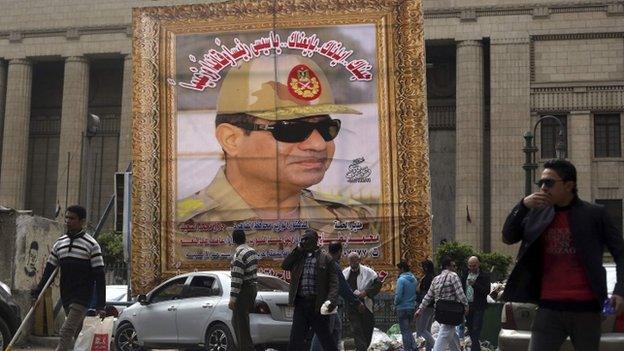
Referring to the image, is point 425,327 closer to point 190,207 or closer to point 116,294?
point 190,207

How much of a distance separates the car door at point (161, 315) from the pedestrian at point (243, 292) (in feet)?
12.3

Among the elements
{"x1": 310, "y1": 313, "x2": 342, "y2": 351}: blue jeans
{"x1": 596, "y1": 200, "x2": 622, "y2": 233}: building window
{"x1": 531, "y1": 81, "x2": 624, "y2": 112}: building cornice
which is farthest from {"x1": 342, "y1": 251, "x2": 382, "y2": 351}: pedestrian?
{"x1": 596, "y1": 200, "x2": 622, "y2": 233}: building window

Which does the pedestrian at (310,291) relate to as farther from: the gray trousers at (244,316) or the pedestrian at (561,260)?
the pedestrian at (561,260)

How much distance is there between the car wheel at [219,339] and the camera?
1241cm

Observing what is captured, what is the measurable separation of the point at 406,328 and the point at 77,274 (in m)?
6.60

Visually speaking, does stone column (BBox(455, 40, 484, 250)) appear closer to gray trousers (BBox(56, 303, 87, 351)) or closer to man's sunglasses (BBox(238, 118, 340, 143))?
man's sunglasses (BBox(238, 118, 340, 143))

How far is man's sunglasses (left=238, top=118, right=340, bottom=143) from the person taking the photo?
1580cm

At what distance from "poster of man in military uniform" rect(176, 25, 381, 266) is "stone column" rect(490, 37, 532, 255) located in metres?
22.1

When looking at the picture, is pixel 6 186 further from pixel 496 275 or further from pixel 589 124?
pixel 589 124

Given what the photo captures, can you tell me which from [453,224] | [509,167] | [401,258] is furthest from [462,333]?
[453,224]

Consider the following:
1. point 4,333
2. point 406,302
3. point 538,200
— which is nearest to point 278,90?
point 406,302

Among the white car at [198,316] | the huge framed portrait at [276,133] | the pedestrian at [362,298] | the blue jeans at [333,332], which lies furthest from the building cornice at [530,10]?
the blue jeans at [333,332]

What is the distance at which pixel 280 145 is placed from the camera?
52.4 ft

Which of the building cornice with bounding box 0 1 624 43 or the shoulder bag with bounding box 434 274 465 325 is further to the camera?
the building cornice with bounding box 0 1 624 43
